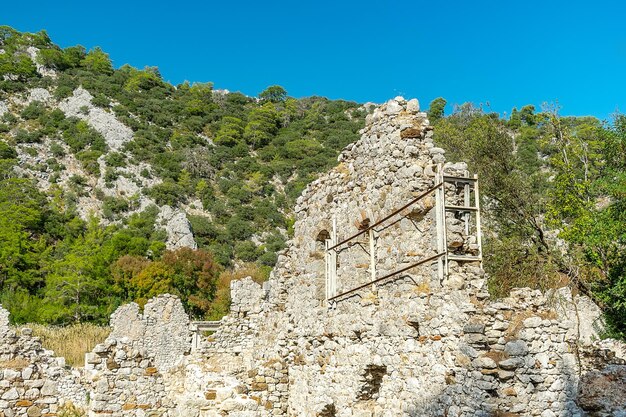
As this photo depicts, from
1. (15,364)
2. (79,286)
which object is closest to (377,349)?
(15,364)

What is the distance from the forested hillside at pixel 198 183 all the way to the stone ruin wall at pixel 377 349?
303 inches

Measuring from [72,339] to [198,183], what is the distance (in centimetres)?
3127

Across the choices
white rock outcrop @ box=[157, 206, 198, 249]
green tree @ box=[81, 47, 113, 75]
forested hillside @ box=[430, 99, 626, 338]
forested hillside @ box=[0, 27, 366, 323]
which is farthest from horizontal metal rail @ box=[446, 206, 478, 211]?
green tree @ box=[81, 47, 113, 75]

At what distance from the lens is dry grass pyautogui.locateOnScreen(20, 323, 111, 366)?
26.5 metres

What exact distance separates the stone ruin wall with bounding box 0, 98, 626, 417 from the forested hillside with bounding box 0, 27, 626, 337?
7698mm

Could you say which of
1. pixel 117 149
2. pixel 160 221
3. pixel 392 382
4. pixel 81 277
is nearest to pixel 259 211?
pixel 160 221

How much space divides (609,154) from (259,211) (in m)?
40.4

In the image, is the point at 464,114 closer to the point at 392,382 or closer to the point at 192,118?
the point at 392,382

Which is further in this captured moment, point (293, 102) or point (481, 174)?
point (293, 102)

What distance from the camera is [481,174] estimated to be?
23.4m

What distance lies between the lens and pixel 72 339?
29.0 m

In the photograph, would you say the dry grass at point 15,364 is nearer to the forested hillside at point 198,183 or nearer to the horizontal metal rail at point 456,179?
the horizontal metal rail at point 456,179

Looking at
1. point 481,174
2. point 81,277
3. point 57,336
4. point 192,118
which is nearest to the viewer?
point 481,174

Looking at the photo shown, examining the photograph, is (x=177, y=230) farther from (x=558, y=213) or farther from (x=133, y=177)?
(x=558, y=213)
